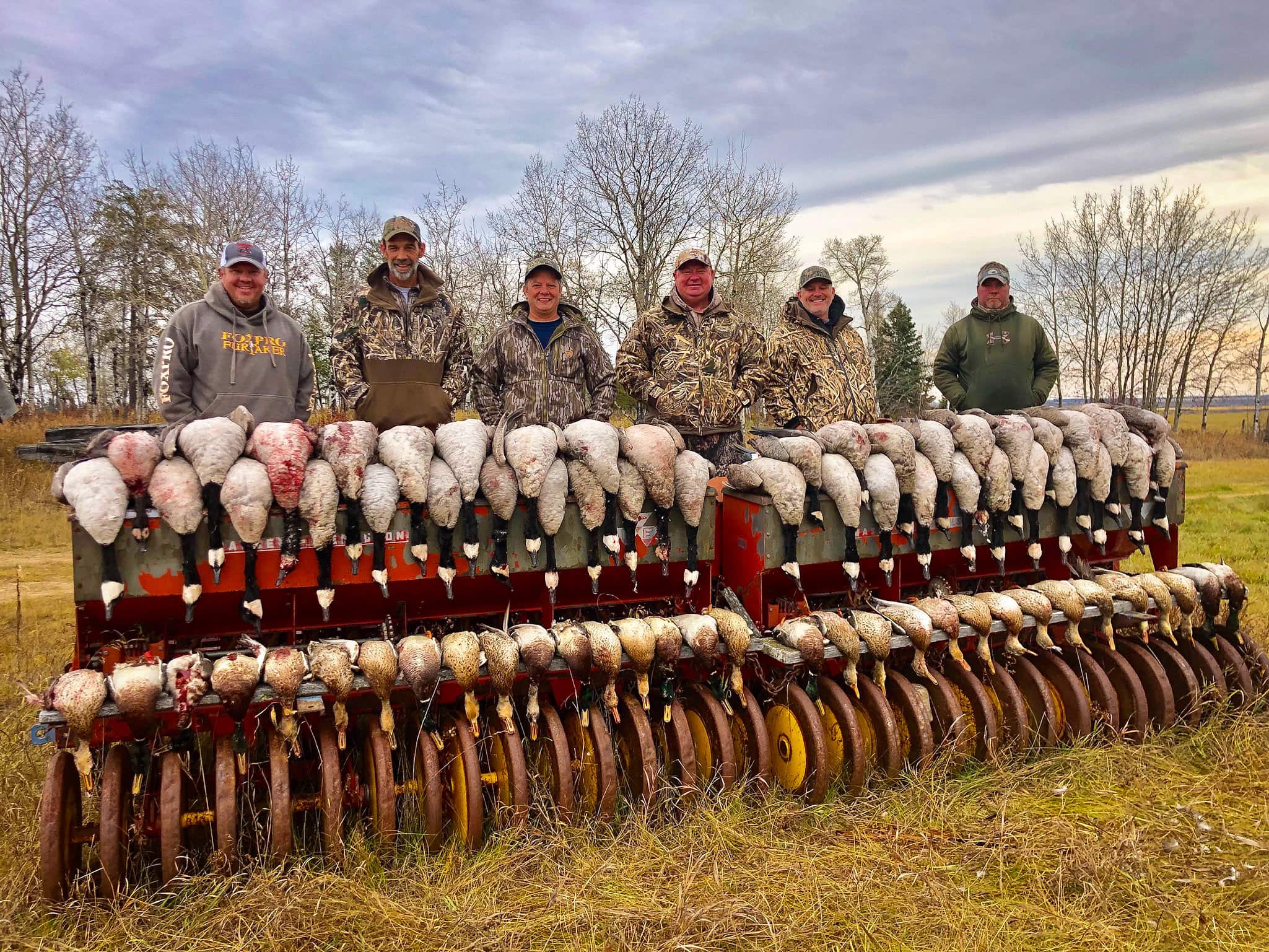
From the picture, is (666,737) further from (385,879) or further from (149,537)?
(149,537)

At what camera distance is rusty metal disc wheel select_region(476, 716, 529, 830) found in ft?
11.6

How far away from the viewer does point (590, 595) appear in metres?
4.61

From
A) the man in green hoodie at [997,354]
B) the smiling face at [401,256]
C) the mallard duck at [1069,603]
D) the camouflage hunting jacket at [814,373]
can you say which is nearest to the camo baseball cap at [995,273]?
the man in green hoodie at [997,354]

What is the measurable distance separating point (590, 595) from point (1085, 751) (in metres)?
2.87

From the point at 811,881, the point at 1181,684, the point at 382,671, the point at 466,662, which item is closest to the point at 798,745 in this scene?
the point at 811,881

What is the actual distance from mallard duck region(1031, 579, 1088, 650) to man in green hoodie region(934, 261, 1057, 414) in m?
2.70

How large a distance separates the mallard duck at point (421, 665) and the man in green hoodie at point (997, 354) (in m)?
5.23

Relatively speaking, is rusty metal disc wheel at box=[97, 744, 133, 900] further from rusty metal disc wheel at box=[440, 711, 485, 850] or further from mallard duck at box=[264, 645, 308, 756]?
rusty metal disc wheel at box=[440, 711, 485, 850]

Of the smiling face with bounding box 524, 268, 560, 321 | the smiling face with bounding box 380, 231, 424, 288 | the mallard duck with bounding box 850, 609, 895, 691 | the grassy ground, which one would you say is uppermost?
the smiling face with bounding box 380, 231, 424, 288

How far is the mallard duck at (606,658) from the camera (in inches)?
144

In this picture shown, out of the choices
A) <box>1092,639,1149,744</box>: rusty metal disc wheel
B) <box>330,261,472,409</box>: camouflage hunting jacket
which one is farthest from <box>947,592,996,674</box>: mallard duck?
<box>330,261,472,409</box>: camouflage hunting jacket

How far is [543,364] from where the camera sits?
564 centimetres

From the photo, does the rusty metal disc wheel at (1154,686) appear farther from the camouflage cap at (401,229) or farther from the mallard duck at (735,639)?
the camouflage cap at (401,229)

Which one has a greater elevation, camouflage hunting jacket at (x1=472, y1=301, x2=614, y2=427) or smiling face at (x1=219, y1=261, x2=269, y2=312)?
smiling face at (x1=219, y1=261, x2=269, y2=312)
